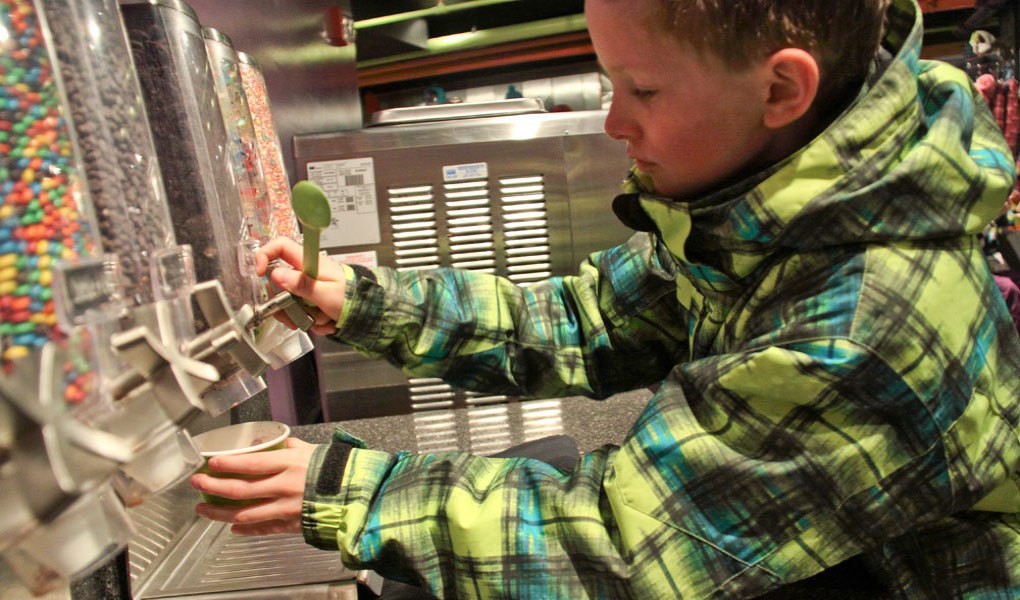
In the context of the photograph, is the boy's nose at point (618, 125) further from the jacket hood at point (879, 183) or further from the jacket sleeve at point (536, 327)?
the jacket sleeve at point (536, 327)

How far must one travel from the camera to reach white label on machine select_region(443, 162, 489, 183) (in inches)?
81.0

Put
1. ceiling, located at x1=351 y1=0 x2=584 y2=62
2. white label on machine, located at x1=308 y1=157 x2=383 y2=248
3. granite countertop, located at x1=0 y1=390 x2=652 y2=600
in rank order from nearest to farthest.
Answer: granite countertop, located at x1=0 y1=390 x2=652 y2=600 < white label on machine, located at x1=308 y1=157 x2=383 y2=248 < ceiling, located at x1=351 y1=0 x2=584 y2=62

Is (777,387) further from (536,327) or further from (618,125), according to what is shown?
(536,327)

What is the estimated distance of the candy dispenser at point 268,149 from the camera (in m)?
1.09

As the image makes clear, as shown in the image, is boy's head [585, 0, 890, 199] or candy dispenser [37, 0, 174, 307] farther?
boy's head [585, 0, 890, 199]

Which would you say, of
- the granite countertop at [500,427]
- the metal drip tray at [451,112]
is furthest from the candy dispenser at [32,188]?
the metal drip tray at [451,112]

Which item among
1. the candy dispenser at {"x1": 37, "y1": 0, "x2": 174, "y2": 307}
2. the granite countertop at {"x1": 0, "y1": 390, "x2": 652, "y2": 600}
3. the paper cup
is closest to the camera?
the candy dispenser at {"x1": 37, "y1": 0, "x2": 174, "y2": 307}

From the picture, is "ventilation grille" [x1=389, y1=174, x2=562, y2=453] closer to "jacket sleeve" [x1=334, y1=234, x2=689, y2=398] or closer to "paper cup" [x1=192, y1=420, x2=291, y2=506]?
"jacket sleeve" [x1=334, y1=234, x2=689, y2=398]

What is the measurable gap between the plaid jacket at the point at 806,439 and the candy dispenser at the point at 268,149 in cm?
42

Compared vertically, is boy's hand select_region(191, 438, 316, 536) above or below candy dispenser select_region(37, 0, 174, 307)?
below

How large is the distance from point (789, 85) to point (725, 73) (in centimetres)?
6

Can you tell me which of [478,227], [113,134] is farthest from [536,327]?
[478,227]

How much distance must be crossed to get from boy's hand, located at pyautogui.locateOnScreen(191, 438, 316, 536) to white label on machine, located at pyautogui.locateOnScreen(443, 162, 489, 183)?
1.36 meters

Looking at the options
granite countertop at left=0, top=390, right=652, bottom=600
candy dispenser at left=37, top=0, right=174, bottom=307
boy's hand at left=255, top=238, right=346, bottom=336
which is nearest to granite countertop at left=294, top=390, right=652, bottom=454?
granite countertop at left=0, top=390, right=652, bottom=600
